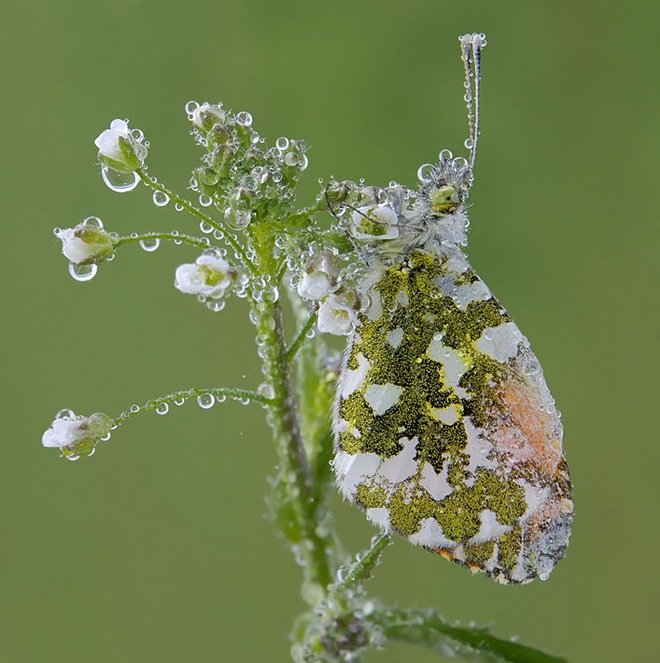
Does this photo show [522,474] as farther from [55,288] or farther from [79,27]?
[79,27]

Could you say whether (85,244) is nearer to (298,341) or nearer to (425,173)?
(298,341)

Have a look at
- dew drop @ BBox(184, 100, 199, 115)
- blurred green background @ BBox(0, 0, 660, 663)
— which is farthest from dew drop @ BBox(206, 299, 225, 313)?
blurred green background @ BBox(0, 0, 660, 663)

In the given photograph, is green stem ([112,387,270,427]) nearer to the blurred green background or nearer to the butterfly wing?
the butterfly wing

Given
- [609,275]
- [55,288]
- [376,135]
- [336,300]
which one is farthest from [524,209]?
[336,300]

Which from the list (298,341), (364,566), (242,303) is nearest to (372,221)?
(298,341)

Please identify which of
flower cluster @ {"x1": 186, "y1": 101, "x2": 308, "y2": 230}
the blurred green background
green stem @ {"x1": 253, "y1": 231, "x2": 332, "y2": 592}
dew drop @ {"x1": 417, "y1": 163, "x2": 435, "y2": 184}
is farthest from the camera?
the blurred green background

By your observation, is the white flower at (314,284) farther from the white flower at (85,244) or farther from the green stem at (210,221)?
the white flower at (85,244)

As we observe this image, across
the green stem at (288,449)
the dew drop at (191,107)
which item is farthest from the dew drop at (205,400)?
the dew drop at (191,107)
